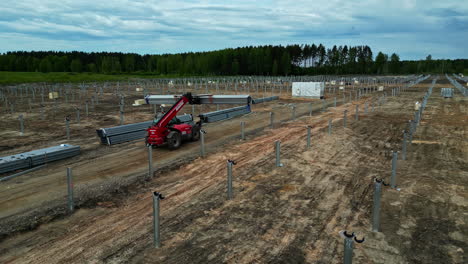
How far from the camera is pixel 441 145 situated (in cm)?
1548

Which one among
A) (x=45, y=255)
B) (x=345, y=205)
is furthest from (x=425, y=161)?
(x=45, y=255)

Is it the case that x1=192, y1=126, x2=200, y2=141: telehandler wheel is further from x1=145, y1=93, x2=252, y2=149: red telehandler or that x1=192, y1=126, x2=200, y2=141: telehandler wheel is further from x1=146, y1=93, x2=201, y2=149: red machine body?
x1=146, y1=93, x2=201, y2=149: red machine body

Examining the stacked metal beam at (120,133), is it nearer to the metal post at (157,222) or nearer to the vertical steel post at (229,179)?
the vertical steel post at (229,179)

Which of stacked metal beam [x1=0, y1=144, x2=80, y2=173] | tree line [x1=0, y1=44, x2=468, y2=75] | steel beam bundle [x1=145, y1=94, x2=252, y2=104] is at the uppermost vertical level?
tree line [x1=0, y1=44, x2=468, y2=75]

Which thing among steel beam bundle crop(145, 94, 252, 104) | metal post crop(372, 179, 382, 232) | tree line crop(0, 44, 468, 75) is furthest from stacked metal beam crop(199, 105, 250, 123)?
tree line crop(0, 44, 468, 75)

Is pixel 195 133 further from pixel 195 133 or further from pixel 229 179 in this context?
pixel 229 179

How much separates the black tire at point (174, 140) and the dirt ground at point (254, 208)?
28.4 inches

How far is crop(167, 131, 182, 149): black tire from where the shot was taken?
1445 cm

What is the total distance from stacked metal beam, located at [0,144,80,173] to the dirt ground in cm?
52

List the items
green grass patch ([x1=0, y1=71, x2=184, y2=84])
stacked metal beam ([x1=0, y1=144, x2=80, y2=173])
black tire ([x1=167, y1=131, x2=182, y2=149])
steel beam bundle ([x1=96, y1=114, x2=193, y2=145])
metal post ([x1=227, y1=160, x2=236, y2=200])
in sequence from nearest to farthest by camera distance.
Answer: metal post ([x1=227, y1=160, x2=236, y2=200]) < stacked metal beam ([x1=0, y1=144, x2=80, y2=173]) < black tire ([x1=167, y1=131, x2=182, y2=149]) < steel beam bundle ([x1=96, y1=114, x2=193, y2=145]) < green grass patch ([x1=0, y1=71, x2=184, y2=84])

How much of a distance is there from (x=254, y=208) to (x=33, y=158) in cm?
846

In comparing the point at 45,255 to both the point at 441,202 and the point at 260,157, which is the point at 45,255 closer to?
the point at 260,157

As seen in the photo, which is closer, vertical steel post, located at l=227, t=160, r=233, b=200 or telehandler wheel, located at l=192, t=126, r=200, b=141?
vertical steel post, located at l=227, t=160, r=233, b=200

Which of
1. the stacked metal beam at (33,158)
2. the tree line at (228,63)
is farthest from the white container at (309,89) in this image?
the tree line at (228,63)
